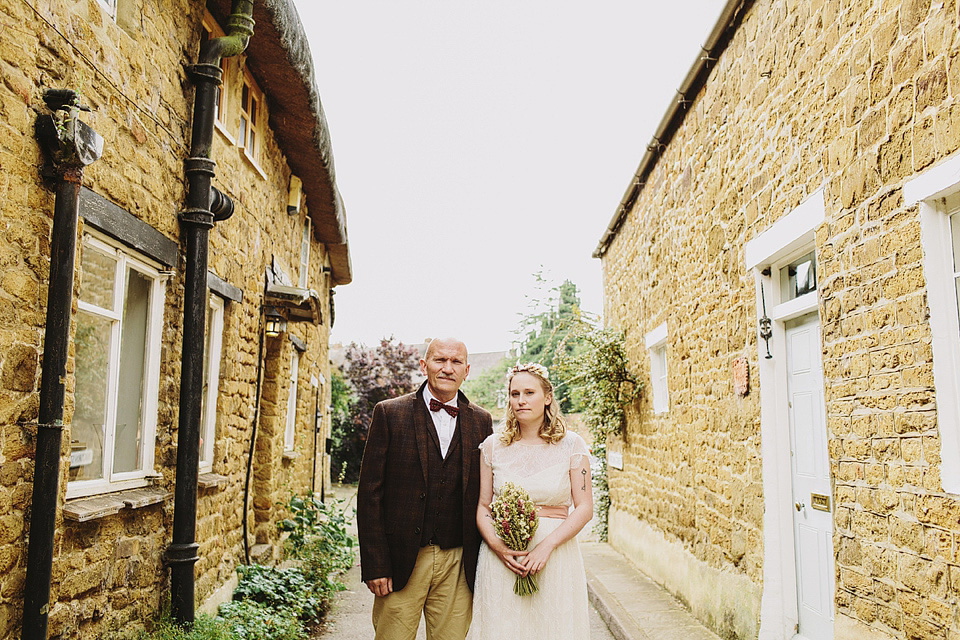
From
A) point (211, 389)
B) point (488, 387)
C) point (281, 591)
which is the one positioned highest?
point (488, 387)

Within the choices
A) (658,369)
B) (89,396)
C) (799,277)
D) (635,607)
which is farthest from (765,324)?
(89,396)

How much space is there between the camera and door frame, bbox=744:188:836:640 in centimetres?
490

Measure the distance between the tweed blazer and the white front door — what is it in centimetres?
214

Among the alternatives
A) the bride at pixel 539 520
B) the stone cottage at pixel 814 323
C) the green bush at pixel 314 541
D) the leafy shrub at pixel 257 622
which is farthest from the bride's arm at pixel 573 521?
the green bush at pixel 314 541

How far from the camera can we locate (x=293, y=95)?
23.7 feet

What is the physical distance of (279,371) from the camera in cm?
877

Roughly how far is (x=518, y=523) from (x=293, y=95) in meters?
5.21

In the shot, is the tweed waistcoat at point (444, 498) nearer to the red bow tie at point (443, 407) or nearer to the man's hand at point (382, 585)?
the red bow tie at point (443, 407)

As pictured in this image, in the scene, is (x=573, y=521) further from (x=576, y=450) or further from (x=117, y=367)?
(x=117, y=367)

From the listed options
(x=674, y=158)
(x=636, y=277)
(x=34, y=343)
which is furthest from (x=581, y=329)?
(x=34, y=343)

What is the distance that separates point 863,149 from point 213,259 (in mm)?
4558

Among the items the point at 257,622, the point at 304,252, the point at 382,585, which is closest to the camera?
the point at 382,585

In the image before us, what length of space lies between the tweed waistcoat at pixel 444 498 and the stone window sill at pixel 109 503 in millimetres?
1695

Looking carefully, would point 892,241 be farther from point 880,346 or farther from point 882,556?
point 882,556
